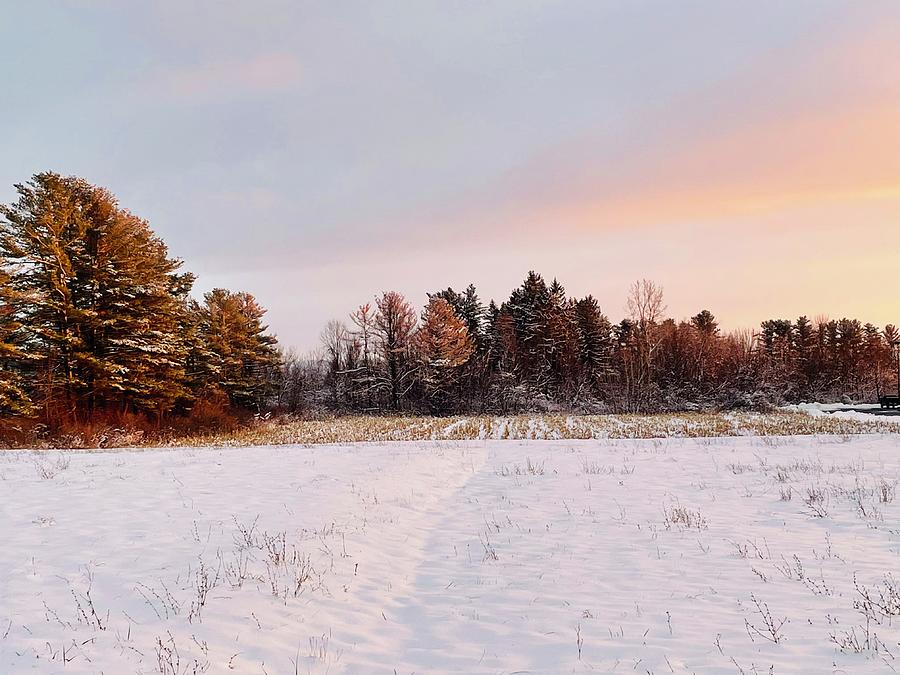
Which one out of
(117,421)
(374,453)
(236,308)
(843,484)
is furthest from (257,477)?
(236,308)

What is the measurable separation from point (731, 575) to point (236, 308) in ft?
139

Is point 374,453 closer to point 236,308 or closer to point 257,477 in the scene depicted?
point 257,477

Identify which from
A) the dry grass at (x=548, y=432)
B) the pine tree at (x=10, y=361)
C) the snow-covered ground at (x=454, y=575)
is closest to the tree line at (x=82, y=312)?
the pine tree at (x=10, y=361)

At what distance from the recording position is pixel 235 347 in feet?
136

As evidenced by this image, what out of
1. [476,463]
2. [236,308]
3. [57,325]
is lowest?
[476,463]

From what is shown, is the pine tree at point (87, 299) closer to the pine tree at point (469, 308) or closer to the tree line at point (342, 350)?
the tree line at point (342, 350)

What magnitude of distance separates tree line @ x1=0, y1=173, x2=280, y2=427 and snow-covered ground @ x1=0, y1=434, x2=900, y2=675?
15.3 metres

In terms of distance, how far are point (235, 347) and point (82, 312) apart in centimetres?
1765

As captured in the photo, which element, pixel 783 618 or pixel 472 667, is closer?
pixel 472 667

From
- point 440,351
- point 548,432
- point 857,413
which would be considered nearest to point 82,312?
point 548,432

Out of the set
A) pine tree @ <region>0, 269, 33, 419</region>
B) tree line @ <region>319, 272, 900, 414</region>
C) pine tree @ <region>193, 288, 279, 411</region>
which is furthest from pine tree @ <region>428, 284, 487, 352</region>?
pine tree @ <region>0, 269, 33, 419</region>

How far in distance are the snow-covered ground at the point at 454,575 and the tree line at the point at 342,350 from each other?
1614 centimetres

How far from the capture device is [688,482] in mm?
11039

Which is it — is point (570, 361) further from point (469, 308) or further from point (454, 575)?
point (454, 575)
